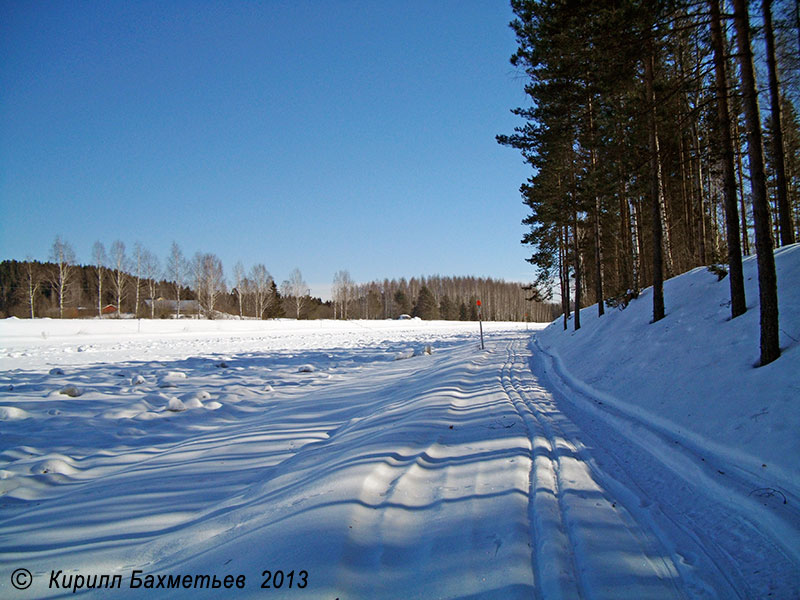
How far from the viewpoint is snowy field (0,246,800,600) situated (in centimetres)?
236

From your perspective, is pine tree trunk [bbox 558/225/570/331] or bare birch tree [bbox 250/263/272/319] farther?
bare birch tree [bbox 250/263/272/319]

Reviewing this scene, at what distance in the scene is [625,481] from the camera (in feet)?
12.0

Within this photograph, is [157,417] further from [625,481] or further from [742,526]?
[742,526]

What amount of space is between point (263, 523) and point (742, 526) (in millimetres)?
3704

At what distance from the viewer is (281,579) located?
88.7 inches

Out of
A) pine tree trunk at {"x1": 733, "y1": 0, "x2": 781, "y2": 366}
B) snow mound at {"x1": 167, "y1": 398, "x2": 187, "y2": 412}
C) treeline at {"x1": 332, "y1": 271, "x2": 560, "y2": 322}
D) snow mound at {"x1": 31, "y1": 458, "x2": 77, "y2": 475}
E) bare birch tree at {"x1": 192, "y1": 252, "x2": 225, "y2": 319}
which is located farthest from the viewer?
treeline at {"x1": 332, "y1": 271, "x2": 560, "y2": 322}

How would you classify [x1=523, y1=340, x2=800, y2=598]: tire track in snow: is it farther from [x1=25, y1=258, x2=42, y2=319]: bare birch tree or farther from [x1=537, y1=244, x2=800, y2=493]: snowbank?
[x1=25, y1=258, x2=42, y2=319]: bare birch tree

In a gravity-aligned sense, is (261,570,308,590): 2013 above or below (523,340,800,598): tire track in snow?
above

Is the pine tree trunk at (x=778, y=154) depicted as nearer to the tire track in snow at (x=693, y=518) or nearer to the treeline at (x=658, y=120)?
the treeline at (x=658, y=120)

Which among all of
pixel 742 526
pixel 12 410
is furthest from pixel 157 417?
pixel 742 526

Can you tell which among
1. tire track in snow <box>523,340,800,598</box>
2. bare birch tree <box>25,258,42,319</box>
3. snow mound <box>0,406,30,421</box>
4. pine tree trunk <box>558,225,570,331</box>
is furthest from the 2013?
bare birch tree <box>25,258,42,319</box>
